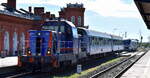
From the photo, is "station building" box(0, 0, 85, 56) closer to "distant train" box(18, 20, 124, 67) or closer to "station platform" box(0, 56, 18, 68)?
"station platform" box(0, 56, 18, 68)

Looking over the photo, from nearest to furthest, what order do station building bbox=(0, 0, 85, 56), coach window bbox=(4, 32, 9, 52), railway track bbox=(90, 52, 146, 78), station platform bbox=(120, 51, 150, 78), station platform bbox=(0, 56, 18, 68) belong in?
railway track bbox=(90, 52, 146, 78)
station platform bbox=(120, 51, 150, 78)
station platform bbox=(0, 56, 18, 68)
station building bbox=(0, 0, 85, 56)
coach window bbox=(4, 32, 9, 52)

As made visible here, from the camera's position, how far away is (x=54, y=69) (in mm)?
20969

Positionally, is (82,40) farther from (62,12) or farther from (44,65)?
(62,12)

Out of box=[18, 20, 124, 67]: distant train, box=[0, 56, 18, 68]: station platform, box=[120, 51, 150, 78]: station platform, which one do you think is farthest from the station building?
box=[18, 20, 124, 67]: distant train

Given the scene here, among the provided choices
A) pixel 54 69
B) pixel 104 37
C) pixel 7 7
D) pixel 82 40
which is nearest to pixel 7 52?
pixel 7 7

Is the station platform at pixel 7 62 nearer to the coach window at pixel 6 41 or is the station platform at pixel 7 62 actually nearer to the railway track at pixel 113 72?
the railway track at pixel 113 72

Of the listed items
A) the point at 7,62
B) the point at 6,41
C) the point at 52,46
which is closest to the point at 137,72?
the point at 52,46

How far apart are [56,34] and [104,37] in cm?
2069

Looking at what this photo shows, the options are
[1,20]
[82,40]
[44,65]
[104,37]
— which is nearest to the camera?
[44,65]

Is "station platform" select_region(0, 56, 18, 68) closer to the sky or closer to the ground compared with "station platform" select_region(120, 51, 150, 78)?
closer to the sky

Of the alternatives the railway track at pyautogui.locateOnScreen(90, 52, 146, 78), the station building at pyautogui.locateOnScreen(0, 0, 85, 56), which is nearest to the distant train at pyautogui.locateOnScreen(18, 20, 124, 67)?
the railway track at pyautogui.locateOnScreen(90, 52, 146, 78)

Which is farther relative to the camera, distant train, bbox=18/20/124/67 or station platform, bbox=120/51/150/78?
station platform, bbox=120/51/150/78

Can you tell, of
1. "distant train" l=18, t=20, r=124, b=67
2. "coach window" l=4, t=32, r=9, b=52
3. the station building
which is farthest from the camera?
"coach window" l=4, t=32, r=9, b=52

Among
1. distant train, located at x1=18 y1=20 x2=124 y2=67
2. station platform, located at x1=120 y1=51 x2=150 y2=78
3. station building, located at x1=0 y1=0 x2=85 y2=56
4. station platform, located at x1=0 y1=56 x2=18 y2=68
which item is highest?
station building, located at x1=0 y1=0 x2=85 y2=56
